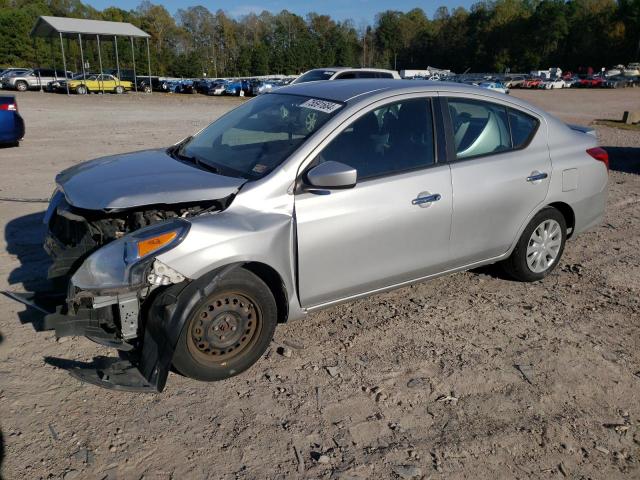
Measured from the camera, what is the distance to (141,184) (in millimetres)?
3562

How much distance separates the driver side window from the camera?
3.88 metres

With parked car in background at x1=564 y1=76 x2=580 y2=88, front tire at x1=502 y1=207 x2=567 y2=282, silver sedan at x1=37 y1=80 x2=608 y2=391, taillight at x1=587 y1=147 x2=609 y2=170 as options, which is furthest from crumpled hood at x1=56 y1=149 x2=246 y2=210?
parked car in background at x1=564 y1=76 x2=580 y2=88

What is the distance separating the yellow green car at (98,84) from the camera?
37.8 m

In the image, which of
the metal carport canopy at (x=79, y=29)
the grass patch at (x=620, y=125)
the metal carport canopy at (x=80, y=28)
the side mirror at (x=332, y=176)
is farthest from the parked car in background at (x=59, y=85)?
the side mirror at (x=332, y=176)

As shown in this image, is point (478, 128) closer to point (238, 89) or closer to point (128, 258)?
point (128, 258)

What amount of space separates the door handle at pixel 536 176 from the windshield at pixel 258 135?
Answer: 178cm

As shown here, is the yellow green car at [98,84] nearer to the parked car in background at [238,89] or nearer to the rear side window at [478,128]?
the parked car in background at [238,89]

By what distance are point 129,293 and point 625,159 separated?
11861 mm

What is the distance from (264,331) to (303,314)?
316mm

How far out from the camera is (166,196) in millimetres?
3416

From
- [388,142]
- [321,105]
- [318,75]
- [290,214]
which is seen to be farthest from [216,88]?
[290,214]

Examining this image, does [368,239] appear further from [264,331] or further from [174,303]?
[174,303]

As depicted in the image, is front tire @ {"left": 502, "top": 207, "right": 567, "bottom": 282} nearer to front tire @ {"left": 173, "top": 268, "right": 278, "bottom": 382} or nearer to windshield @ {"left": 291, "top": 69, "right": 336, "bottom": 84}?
front tire @ {"left": 173, "top": 268, "right": 278, "bottom": 382}

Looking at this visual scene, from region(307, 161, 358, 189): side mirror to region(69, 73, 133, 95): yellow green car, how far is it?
127 feet
